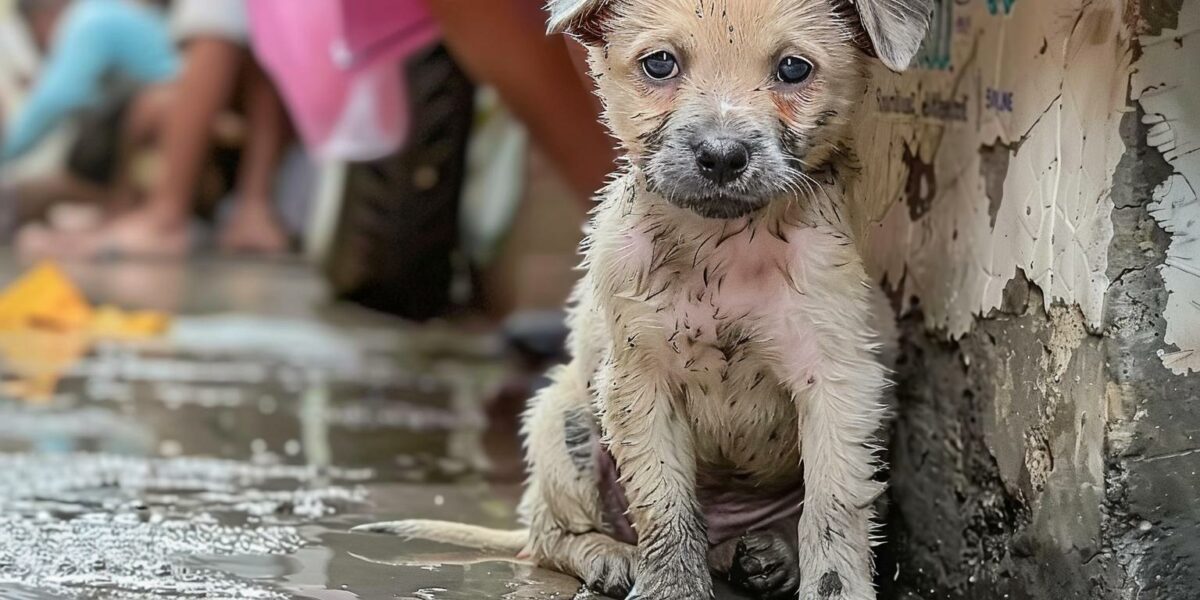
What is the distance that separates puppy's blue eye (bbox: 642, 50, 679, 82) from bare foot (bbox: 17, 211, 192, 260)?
7854mm

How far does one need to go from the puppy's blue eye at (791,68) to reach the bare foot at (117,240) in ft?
26.2

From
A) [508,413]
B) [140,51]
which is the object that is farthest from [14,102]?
[508,413]

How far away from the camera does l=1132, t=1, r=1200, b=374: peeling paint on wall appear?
2115 mm

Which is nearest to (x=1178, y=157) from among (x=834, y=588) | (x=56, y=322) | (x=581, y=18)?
(x=834, y=588)

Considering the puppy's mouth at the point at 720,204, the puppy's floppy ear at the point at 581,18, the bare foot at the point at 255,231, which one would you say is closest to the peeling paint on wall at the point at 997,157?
the puppy's mouth at the point at 720,204

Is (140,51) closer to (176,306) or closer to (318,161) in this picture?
(318,161)

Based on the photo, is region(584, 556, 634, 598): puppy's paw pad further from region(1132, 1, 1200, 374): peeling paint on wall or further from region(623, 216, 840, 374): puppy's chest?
region(1132, 1, 1200, 374): peeling paint on wall

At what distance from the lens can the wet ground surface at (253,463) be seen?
2.45 meters

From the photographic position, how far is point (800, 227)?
7.10ft

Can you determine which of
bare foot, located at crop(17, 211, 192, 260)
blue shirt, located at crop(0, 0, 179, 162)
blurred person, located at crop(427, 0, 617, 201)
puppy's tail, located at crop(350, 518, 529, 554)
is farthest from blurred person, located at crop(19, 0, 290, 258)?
puppy's tail, located at crop(350, 518, 529, 554)

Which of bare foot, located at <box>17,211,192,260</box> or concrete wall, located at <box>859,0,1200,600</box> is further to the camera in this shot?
bare foot, located at <box>17,211,192,260</box>

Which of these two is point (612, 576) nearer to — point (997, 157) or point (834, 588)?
point (834, 588)

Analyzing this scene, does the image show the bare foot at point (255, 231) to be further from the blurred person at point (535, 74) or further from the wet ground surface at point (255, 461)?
the blurred person at point (535, 74)

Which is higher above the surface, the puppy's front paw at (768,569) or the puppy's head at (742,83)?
the puppy's head at (742,83)
